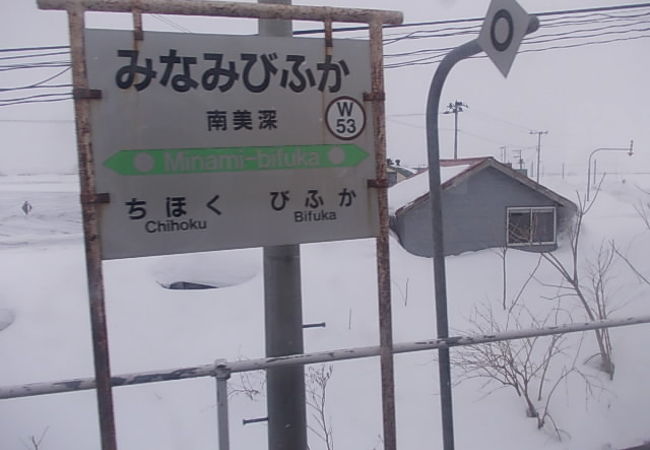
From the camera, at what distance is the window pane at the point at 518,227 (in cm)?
1055

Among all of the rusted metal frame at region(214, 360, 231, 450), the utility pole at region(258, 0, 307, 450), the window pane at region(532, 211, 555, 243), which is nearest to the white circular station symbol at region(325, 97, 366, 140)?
the utility pole at region(258, 0, 307, 450)

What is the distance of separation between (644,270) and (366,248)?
4.43m

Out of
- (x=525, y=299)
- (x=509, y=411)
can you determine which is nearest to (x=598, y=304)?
(x=509, y=411)

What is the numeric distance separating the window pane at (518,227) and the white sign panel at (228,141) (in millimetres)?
9347

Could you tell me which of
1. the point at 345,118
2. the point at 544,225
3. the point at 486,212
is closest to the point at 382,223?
the point at 345,118

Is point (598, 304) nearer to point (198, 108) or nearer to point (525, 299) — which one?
point (525, 299)

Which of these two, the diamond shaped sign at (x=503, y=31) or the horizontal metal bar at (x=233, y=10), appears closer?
the horizontal metal bar at (x=233, y=10)

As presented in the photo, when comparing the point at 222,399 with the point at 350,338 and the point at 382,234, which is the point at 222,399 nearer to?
the point at 382,234

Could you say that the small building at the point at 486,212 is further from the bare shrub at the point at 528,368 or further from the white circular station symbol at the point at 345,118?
the white circular station symbol at the point at 345,118

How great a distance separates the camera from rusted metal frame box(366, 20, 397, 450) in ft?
5.89

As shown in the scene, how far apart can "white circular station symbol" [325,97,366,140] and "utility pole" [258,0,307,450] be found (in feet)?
1.63

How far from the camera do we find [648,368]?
552 cm

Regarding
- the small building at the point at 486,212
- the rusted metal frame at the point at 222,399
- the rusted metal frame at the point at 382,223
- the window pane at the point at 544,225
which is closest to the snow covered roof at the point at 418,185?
the small building at the point at 486,212

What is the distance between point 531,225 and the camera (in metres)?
10.6
